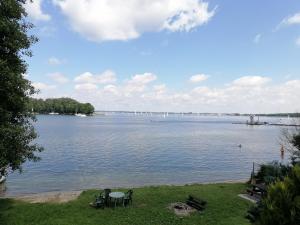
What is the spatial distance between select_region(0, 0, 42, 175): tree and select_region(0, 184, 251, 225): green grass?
3407 millimetres

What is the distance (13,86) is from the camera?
13.9 metres

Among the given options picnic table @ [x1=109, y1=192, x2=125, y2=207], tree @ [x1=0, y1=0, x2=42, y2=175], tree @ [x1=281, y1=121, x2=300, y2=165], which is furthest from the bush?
tree @ [x1=0, y1=0, x2=42, y2=175]

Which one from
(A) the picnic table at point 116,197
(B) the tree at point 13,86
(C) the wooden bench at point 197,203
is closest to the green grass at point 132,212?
(C) the wooden bench at point 197,203

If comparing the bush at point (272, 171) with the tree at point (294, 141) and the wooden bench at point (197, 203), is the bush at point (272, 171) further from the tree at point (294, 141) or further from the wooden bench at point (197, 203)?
the wooden bench at point (197, 203)

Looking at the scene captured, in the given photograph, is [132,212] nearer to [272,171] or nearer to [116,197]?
[116,197]

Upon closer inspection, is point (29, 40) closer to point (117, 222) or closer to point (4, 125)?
point (4, 125)

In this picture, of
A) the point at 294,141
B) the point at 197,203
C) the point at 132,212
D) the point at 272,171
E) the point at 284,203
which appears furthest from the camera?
the point at 294,141

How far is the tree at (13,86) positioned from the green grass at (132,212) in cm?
341

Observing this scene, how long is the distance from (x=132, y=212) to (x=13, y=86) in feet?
30.9

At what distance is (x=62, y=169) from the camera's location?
4288cm

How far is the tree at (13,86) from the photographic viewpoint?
528 inches

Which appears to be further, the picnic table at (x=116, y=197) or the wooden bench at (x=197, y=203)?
the picnic table at (x=116, y=197)

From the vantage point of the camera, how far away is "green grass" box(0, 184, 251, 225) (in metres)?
16.0

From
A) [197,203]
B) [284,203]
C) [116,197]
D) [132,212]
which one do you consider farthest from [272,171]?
[284,203]
